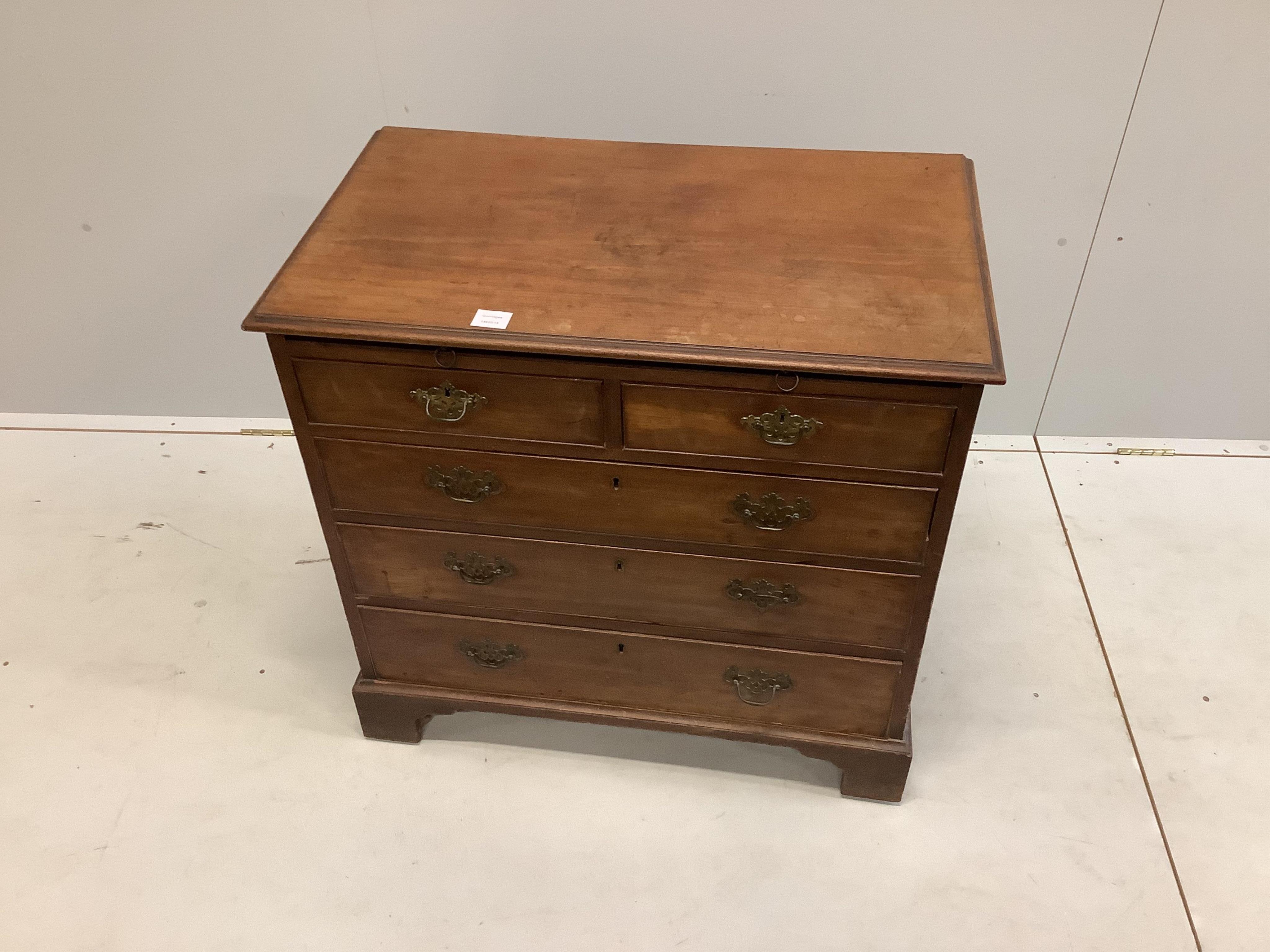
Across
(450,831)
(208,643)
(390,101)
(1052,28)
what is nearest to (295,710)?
(208,643)

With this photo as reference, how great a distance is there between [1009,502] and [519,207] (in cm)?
160

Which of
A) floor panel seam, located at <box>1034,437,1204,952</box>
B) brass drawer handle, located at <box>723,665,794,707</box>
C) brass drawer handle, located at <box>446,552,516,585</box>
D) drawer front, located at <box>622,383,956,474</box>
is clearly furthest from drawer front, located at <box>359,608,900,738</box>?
floor panel seam, located at <box>1034,437,1204,952</box>

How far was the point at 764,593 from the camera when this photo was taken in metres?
1.71

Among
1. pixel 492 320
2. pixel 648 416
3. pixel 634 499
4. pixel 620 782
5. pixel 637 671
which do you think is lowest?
pixel 620 782

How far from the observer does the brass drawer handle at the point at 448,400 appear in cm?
153

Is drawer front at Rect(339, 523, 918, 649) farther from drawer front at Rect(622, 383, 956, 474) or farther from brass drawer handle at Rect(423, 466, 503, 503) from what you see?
drawer front at Rect(622, 383, 956, 474)

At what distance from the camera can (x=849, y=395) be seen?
1.42m

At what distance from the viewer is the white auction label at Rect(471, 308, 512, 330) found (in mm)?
1448

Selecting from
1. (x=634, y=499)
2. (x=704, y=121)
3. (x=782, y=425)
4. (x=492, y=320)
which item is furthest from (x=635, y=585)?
(x=704, y=121)

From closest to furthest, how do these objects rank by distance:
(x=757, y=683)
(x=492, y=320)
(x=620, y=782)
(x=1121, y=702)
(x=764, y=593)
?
1. (x=492, y=320)
2. (x=764, y=593)
3. (x=757, y=683)
4. (x=620, y=782)
5. (x=1121, y=702)

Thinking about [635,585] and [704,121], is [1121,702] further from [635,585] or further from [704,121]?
[704,121]

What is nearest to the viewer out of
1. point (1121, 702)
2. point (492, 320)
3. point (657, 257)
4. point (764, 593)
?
point (492, 320)

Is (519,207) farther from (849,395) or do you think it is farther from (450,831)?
(450,831)

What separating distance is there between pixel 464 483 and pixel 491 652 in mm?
435
